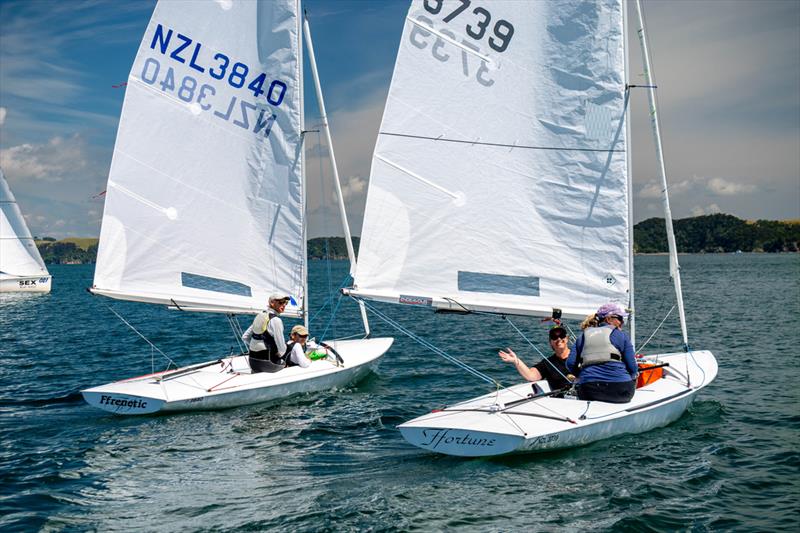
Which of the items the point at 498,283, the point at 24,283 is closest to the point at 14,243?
the point at 24,283

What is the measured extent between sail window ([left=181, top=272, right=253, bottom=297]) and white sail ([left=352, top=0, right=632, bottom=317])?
13.0ft

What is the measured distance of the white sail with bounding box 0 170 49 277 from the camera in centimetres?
4444

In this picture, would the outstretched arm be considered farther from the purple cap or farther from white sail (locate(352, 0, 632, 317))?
the purple cap

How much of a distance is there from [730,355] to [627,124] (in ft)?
36.5

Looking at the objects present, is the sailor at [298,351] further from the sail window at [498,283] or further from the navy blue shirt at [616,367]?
the navy blue shirt at [616,367]

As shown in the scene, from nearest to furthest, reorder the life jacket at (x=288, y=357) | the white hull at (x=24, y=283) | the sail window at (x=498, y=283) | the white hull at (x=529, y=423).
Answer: the white hull at (x=529, y=423)
the sail window at (x=498, y=283)
the life jacket at (x=288, y=357)
the white hull at (x=24, y=283)

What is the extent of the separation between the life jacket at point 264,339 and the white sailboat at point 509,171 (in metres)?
2.32

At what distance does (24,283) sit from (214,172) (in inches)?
1714

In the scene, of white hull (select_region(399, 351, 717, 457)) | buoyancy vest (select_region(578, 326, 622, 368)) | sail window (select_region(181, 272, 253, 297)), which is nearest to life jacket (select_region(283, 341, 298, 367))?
sail window (select_region(181, 272, 253, 297))

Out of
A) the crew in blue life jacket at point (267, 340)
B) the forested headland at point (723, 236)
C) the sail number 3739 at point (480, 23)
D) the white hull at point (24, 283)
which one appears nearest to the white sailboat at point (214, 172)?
the crew in blue life jacket at point (267, 340)

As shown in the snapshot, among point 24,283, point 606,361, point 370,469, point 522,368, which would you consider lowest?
point 370,469

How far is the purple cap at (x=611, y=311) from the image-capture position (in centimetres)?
917

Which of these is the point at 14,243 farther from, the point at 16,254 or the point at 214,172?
the point at 214,172

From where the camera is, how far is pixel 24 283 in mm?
49094
